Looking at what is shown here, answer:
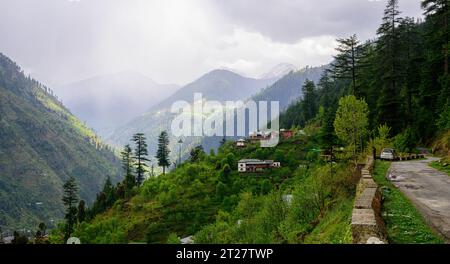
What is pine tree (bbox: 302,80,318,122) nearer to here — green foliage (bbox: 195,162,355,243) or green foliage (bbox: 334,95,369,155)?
green foliage (bbox: 334,95,369,155)

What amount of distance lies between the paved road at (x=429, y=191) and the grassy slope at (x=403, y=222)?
0.71 feet

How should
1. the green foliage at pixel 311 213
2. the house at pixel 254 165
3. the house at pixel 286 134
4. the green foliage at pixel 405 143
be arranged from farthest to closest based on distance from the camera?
the house at pixel 286 134
the house at pixel 254 165
the green foliage at pixel 405 143
the green foliage at pixel 311 213

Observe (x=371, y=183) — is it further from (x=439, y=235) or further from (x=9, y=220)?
(x=9, y=220)

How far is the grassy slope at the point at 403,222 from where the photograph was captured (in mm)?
7582

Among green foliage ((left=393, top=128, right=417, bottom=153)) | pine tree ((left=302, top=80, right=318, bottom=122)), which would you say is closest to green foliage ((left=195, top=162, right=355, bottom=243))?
green foliage ((left=393, top=128, right=417, bottom=153))

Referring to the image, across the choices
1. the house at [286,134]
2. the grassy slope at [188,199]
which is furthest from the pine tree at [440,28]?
the house at [286,134]

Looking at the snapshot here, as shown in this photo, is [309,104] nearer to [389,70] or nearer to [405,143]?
[389,70]

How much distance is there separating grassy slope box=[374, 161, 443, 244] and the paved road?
0.71 ft

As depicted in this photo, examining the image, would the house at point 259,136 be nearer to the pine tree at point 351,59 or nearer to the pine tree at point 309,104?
the pine tree at point 309,104

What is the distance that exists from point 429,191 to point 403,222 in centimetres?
499

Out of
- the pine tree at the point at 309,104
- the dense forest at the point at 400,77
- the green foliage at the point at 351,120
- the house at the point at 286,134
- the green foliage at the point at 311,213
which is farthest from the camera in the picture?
the pine tree at the point at 309,104

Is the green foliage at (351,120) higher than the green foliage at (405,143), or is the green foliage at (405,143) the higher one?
the green foliage at (351,120)

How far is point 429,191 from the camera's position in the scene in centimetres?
1304

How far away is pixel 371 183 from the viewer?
1198cm
